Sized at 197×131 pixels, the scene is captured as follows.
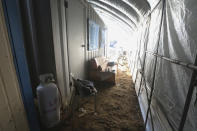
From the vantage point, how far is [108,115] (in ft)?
6.16

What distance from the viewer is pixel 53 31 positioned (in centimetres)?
150

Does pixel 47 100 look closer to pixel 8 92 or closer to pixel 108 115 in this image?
pixel 8 92

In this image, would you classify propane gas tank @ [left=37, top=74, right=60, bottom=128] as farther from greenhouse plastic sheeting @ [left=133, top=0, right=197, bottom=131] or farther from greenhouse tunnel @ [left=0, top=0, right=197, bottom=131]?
greenhouse plastic sheeting @ [left=133, top=0, right=197, bottom=131]

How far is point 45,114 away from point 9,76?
2.81ft

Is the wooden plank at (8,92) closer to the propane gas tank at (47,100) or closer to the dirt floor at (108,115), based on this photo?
the propane gas tank at (47,100)

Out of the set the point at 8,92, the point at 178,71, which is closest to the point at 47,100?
the point at 8,92

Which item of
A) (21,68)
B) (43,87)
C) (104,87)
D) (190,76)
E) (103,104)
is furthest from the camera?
(104,87)

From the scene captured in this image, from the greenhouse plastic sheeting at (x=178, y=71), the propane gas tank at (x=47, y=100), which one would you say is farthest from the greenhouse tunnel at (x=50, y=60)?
the propane gas tank at (x=47, y=100)

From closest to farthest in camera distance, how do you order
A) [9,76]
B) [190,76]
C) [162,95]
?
[190,76]
[9,76]
[162,95]

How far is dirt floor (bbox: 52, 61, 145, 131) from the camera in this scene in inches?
63.4

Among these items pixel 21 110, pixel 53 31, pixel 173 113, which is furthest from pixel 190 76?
pixel 53 31

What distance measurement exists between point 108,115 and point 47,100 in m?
1.15

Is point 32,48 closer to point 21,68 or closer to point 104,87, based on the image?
point 21,68

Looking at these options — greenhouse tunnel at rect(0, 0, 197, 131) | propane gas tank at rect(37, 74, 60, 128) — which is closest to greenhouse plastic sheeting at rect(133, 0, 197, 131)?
greenhouse tunnel at rect(0, 0, 197, 131)
